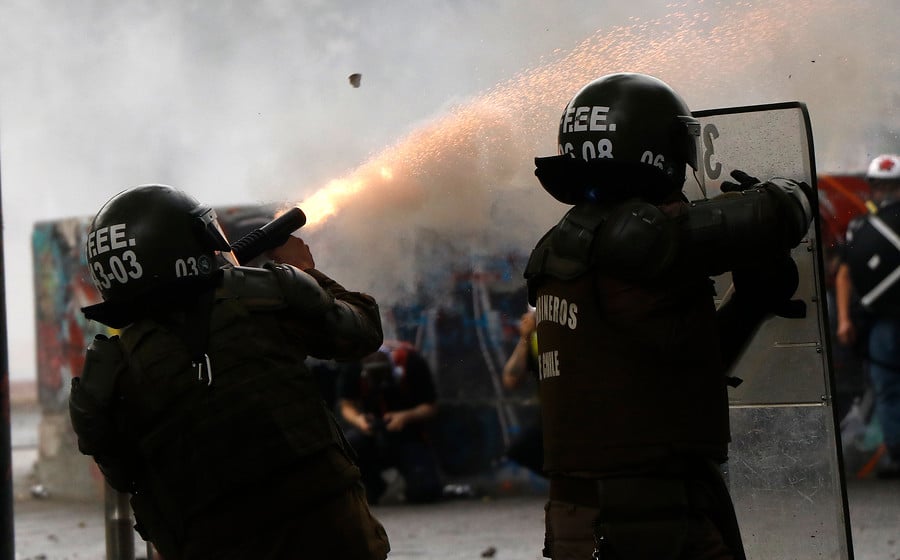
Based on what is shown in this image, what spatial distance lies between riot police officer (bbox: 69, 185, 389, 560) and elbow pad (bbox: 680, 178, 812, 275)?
37.0 inches

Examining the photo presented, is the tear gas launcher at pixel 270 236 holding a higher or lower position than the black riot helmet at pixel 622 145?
lower

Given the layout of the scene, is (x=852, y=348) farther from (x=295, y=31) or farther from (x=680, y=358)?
(x=680, y=358)

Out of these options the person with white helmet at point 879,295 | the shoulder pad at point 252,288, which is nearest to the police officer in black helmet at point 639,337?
the shoulder pad at point 252,288

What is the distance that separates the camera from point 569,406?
2.43 m

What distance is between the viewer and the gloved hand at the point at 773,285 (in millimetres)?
2543

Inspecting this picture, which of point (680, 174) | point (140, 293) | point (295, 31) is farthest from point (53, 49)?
point (680, 174)

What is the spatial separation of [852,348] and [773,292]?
265 inches

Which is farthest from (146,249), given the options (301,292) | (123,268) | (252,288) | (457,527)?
(457,527)

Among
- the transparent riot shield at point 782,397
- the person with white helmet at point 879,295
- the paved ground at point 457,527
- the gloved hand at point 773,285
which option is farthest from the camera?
the person with white helmet at point 879,295

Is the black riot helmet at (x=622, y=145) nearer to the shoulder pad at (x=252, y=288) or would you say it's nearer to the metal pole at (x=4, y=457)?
the shoulder pad at (x=252, y=288)

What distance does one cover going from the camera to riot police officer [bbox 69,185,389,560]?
2.59m

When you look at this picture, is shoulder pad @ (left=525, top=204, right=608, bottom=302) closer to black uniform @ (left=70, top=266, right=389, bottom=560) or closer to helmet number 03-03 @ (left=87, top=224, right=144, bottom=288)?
black uniform @ (left=70, top=266, right=389, bottom=560)

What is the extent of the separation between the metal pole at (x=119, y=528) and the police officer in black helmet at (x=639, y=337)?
2.33 metres

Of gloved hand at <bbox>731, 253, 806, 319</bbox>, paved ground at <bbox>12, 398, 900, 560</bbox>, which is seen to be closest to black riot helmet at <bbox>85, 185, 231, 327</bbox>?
gloved hand at <bbox>731, 253, 806, 319</bbox>
